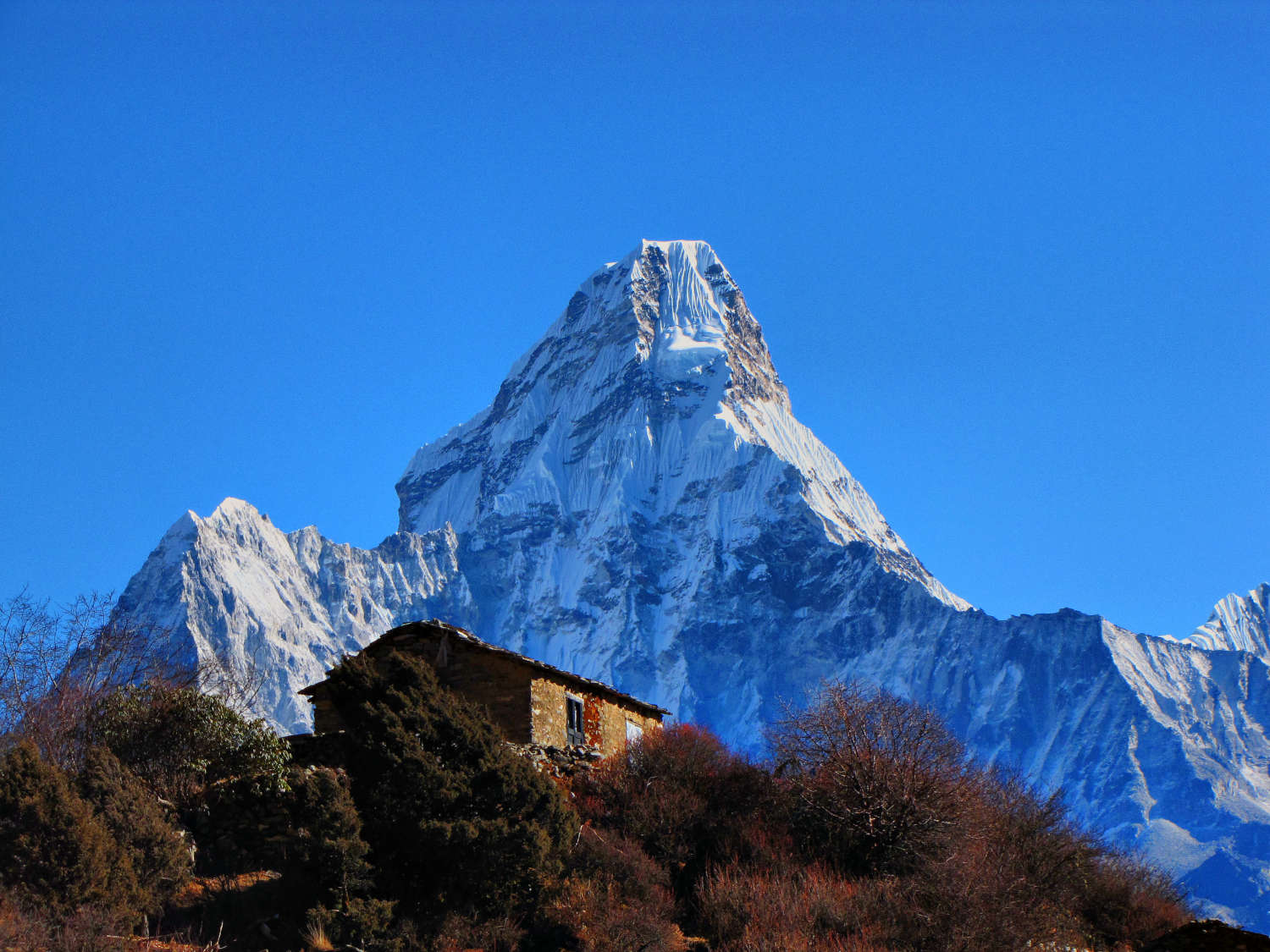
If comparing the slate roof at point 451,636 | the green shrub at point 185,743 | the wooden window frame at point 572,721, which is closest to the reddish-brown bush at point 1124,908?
the slate roof at point 451,636

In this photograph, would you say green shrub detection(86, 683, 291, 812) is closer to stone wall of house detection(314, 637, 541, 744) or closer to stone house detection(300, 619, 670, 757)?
stone house detection(300, 619, 670, 757)

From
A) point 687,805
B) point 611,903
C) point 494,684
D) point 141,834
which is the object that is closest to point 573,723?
point 494,684

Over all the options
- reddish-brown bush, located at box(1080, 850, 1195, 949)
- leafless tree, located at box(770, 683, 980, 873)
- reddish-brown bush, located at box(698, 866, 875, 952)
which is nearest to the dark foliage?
reddish-brown bush, located at box(698, 866, 875, 952)

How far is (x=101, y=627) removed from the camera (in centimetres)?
3325

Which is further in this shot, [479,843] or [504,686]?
[504,686]

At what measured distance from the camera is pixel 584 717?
106 ft

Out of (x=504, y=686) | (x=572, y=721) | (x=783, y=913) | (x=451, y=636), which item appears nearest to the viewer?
(x=783, y=913)

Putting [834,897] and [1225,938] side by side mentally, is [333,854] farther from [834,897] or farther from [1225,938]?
[1225,938]

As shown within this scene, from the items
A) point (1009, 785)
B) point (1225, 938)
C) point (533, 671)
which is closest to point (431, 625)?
point (533, 671)

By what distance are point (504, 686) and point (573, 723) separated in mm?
2845

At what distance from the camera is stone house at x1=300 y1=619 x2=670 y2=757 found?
29469 millimetres

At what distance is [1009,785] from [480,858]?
16.6 m

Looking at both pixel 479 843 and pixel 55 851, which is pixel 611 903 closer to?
pixel 479 843

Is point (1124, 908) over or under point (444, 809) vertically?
under
